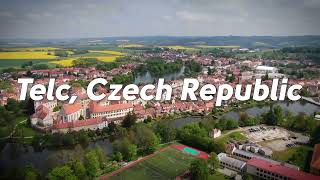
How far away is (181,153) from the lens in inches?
314

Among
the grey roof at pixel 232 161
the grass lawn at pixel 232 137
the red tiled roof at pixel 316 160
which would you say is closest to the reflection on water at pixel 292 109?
the grass lawn at pixel 232 137

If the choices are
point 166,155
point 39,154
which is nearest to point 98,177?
point 166,155

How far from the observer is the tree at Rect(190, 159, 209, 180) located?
6254 mm

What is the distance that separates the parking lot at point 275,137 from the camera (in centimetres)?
875

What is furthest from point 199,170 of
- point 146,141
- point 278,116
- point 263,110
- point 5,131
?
point 263,110

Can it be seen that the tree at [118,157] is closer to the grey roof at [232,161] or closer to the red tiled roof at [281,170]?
the grey roof at [232,161]

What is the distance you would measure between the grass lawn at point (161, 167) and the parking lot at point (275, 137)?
2682 millimetres

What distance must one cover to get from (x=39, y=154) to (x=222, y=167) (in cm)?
500

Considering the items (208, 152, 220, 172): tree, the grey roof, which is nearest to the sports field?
(208, 152, 220, 172): tree

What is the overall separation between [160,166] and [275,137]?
4.17m

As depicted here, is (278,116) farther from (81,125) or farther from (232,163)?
(81,125)

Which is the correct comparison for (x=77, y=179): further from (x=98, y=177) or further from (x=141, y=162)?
(x=141, y=162)

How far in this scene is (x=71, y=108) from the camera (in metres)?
10.7

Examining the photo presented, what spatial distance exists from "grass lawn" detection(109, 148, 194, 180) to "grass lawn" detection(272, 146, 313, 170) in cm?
242
